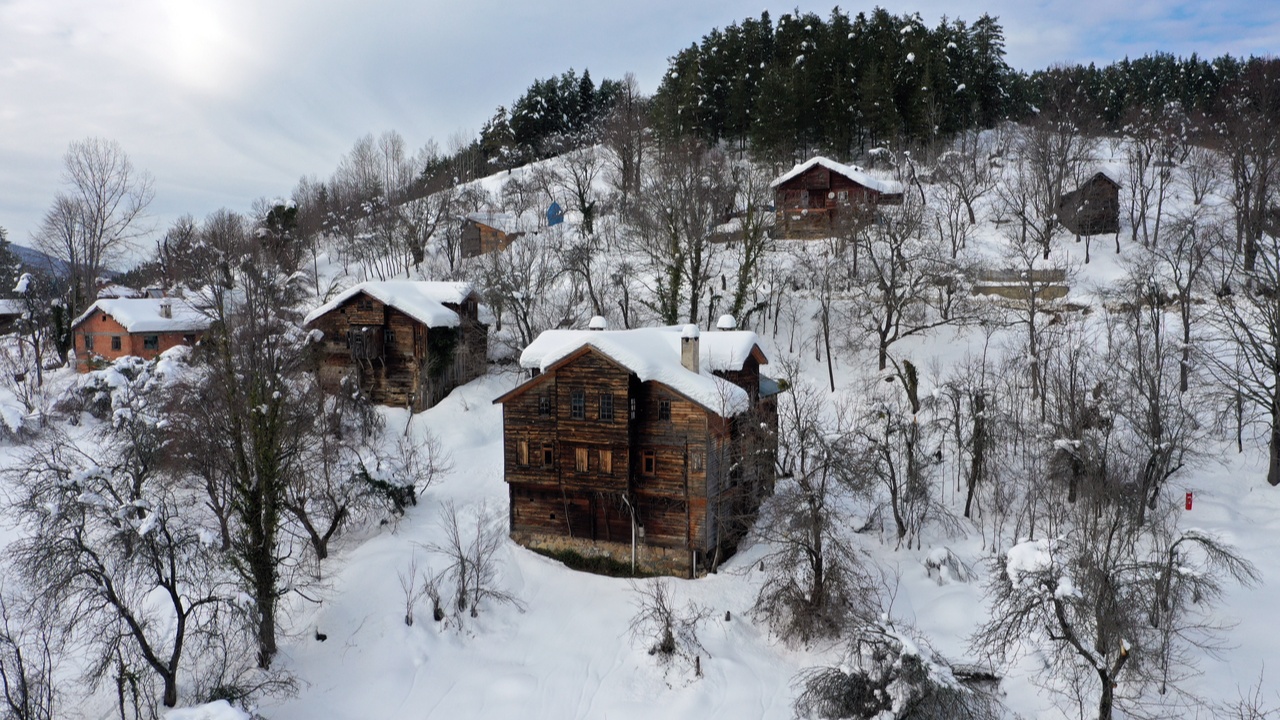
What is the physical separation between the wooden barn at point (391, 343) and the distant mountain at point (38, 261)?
32253 millimetres

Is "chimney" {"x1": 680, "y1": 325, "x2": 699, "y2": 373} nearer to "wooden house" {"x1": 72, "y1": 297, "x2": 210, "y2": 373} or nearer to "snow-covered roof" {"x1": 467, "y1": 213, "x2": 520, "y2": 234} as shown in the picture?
"snow-covered roof" {"x1": 467, "y1": 213, "x2": 520, "y2": 234}

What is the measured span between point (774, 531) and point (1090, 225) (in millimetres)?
35672

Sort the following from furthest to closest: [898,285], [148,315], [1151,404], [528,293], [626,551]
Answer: [148,315] → [528,293] → [898,285] → [626,551] → [1151,404]

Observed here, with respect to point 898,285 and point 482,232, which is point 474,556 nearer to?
point 898,285

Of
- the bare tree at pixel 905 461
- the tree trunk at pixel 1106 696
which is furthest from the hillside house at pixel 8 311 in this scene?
the tree trunk at pixel 1106 696

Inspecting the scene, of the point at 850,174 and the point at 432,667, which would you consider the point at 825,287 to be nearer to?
the point at 850,174

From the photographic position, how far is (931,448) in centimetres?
3338

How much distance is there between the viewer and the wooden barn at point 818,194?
170ft

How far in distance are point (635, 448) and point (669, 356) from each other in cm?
347

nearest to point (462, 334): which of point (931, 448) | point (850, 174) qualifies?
point (931, 448)

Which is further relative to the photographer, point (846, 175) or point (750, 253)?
point (846, 175)

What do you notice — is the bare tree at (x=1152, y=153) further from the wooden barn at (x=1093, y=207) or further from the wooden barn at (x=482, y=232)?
the wooden barn at (x=482, y=232)

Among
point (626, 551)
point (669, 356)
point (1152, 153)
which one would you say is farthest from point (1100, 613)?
point (1152, 153)

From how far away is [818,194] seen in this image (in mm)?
53125
